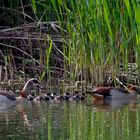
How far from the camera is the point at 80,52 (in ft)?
Answer: 36.7

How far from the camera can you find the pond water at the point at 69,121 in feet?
23.3

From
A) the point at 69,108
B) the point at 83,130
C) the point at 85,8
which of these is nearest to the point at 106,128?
the point at 83,130

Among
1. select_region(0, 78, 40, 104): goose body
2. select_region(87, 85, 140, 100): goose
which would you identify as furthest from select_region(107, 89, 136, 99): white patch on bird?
select_region(0, 78, 40, 104): goose body

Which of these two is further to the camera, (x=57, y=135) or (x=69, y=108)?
(x=69, y=108)

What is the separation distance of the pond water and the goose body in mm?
344

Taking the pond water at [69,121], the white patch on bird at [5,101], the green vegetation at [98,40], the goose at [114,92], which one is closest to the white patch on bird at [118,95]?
the goose at [114,92]

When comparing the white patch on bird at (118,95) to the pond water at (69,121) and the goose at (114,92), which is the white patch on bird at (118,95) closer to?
the goose at (114,92)

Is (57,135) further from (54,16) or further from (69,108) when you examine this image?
(54,16)

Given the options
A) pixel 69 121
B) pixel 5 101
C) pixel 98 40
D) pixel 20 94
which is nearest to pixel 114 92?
pixel 98 40

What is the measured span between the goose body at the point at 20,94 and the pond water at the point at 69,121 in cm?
34

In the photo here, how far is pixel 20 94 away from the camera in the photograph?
10883 mm

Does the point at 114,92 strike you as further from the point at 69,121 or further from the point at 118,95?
the point at 69,121

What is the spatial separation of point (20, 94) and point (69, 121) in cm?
288

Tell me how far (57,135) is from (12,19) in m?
7.64
